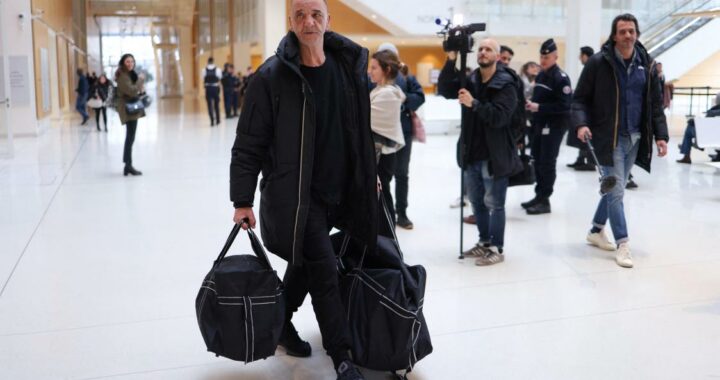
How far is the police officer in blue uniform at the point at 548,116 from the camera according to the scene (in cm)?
721

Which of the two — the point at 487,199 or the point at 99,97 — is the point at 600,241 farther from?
the point at 99,97

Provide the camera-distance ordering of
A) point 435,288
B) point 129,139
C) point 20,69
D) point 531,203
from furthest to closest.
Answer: point 20,69, point 129,139, point 531,203, point 435,288

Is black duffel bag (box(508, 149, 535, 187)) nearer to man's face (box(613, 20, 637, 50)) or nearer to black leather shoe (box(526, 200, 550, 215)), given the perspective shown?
man's face (box(613, 20, 637, 50))

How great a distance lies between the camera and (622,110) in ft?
16.8

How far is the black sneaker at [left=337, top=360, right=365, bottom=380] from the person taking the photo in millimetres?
3030

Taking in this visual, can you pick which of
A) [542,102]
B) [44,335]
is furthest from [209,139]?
[44,335]

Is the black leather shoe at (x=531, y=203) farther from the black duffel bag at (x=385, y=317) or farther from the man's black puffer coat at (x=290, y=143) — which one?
the man's black puffer coat at (x=290, y=143)

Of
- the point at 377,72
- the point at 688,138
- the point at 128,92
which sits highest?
the point at 377,72

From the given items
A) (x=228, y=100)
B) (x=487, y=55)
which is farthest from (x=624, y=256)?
(x=228, y=100)

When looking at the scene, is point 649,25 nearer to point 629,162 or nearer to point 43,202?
point 629,162

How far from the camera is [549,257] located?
543cm

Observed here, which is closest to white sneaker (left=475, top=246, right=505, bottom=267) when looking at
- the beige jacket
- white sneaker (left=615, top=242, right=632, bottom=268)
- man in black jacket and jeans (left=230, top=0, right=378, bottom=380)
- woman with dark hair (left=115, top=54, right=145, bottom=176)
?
white sneaker (left=615, top=242, right=632, bottom=268)

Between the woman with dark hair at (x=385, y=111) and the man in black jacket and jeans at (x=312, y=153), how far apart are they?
8.00 ft

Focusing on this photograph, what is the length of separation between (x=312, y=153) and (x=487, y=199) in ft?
8.22
